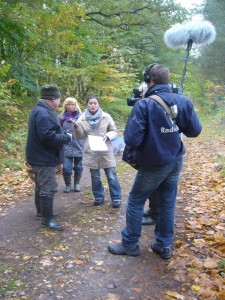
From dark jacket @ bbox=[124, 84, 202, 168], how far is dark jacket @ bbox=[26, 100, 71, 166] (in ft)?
4.50

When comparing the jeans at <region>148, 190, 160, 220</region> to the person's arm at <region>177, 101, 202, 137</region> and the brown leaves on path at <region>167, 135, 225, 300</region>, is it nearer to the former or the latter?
the brown leaves on path at <region>167, 135, 225, 300</region>

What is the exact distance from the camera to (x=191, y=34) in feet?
19.7

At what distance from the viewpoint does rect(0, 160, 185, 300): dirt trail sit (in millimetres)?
3199

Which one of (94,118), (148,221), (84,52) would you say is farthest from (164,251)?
(84,52)

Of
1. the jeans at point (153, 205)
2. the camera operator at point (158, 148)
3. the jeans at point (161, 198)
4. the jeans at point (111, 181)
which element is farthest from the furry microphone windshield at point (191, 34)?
the jeans at point (161, 198)

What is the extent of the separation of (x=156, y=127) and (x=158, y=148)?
0.22 meters

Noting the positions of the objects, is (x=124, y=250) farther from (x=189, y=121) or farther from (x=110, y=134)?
(x=110, y=134)

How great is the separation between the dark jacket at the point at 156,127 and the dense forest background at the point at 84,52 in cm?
550

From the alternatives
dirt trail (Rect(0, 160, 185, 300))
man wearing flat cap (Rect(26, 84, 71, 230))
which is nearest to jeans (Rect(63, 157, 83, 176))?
dirt trail (Rect(0, 160, 185, 300))

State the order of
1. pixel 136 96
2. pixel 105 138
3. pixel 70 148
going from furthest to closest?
pixel 70 148 < pixel 105 138 < pixel 136 96

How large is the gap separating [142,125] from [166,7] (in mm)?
16479

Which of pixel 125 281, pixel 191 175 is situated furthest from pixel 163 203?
pixel 191 175

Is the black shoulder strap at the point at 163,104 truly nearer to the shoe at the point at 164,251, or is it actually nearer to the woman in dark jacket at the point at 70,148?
the shoe at the point at 164,251

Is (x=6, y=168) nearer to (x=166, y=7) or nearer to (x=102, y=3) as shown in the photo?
(x=102, y=3)
